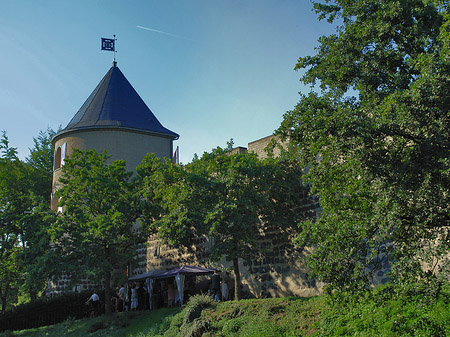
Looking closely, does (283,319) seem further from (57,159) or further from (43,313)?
(57,159)

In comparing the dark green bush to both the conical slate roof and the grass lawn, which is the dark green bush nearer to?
the grass lawn

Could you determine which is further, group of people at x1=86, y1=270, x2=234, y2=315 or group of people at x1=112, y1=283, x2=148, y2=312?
group of people at x1=112, y1=283, x2=148, y2=312

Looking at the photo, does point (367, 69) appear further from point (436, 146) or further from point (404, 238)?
point (404, 238)

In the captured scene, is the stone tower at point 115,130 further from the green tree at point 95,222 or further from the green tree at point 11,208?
the green tree at point 95,222

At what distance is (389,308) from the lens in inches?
399

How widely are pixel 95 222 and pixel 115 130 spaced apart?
12.1 metres

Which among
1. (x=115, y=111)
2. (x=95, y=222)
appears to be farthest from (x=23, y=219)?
(x=115, y=111)

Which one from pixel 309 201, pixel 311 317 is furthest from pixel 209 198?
pixel 311 317

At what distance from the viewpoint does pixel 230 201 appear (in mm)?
15648

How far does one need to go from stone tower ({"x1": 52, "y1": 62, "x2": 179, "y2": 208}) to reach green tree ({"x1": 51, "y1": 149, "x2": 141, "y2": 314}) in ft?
29.9

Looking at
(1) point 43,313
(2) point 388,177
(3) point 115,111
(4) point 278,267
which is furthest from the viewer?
(3) point 115,111

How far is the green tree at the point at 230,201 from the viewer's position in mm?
15422

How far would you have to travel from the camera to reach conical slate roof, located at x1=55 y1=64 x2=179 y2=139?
29031 millimetres

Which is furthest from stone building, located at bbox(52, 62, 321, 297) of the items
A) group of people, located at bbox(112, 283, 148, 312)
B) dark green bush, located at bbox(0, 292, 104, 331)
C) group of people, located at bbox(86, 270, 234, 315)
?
dark green bush, located at bbox(0, 292, 104, 331)
